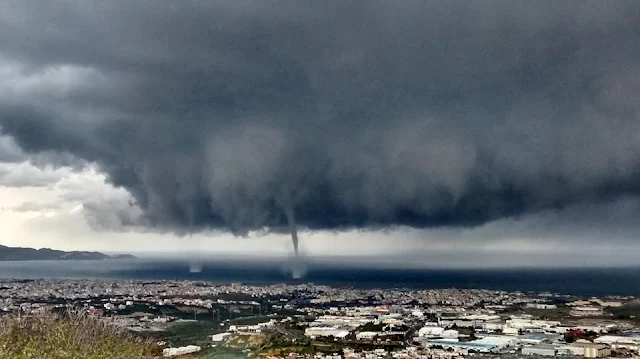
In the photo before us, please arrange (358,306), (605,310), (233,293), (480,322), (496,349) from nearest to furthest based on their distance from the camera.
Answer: (496,349)
(480,322)
(605,310)
(358,306)
(233,293)

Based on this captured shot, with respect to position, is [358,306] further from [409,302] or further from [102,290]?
[102,290]

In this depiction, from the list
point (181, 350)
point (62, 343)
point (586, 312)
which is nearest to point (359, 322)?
point (181, 350)

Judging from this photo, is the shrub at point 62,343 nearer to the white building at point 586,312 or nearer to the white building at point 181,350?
the white building at point 181,350

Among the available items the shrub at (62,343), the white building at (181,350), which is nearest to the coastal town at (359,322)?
A: the white building at (181,350)

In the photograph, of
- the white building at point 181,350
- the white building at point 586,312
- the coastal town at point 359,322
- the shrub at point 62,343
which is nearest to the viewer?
the shrub at point 62,343

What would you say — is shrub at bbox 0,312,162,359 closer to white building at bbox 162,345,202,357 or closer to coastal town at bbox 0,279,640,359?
white building at bbox 162,345,202,357

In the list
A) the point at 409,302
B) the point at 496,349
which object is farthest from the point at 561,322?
the point at 409,302

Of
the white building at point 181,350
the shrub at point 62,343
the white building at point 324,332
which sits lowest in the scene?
the white building at point 324,332

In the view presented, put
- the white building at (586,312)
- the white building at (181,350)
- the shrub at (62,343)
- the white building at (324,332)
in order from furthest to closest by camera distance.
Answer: the white building at (586,312)
the white building at (324,332)
the white building at (181,350)
the shrub at (62,343)

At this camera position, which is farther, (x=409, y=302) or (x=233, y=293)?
(x=233, y=293)
